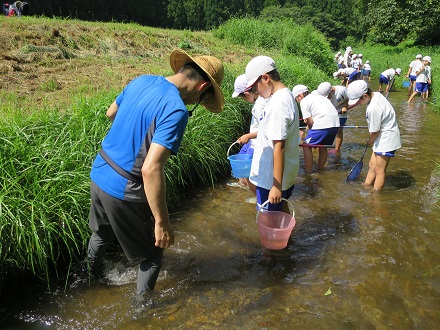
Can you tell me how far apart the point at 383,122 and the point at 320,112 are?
1.12m

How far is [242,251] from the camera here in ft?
11.9

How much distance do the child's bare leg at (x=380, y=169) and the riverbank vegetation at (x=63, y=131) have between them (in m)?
2.24

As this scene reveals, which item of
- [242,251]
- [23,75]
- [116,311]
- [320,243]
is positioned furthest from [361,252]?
[23,75]

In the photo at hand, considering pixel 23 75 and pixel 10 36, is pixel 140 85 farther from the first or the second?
pixel 10 36

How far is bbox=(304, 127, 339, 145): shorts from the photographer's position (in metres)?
5.57

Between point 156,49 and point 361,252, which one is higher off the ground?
point 156,49

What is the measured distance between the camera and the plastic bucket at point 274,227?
10.5 feet

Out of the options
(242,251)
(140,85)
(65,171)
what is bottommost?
(242,251)

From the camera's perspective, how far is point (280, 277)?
10.6 ft

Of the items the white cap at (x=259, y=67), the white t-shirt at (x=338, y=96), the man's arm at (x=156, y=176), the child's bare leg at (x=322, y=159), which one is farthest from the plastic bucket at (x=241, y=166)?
the white t-shirt at (x=338, y=96)

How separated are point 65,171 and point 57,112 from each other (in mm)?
1275

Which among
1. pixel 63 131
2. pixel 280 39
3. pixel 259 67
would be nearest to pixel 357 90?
pixel 259 67

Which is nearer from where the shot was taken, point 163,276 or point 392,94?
point 163,276

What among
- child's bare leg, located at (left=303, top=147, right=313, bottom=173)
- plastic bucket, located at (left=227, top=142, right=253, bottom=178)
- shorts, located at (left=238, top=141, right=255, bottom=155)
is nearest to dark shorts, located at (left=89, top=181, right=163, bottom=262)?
plastic bucket, located at (left=227, top=142, right=253, bottom=178)
